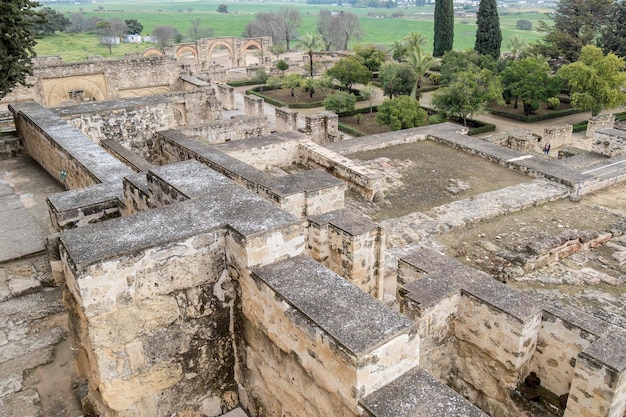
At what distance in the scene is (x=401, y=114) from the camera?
19.9 metres

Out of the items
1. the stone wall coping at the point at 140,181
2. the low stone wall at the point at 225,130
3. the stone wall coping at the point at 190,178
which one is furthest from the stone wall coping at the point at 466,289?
the low stone wall at the point at 225,130

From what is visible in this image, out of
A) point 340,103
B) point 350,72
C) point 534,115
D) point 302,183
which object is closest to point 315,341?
point 302,183

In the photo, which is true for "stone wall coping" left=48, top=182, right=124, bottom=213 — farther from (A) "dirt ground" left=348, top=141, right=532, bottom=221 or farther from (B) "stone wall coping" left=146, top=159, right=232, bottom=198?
(A) "dirt ground" left=348, top=141, right=532, bottom=221

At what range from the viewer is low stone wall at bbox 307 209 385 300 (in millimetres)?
5664

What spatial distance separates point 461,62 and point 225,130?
58.3 feet

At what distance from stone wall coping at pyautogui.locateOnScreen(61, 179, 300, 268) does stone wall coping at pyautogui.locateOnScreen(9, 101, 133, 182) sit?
288cm

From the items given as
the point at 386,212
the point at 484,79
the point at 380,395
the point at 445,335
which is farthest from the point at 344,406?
the point at 484,79

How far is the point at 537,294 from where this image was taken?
778 centimetres

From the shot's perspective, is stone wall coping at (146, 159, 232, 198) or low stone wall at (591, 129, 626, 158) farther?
low stone wall at (591, 129, 626, 158)

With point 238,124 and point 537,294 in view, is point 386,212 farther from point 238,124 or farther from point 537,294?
point 238,124

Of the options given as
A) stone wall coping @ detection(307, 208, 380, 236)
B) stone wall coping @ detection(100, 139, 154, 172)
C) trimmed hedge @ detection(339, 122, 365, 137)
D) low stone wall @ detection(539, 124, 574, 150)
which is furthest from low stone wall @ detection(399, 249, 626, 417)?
trimmed hedge @ detection(339, 122, 365, 137)

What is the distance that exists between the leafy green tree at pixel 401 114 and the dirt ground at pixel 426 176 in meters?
5.28

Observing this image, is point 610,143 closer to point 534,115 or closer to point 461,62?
point 534,115

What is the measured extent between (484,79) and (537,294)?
15953 millimetres
